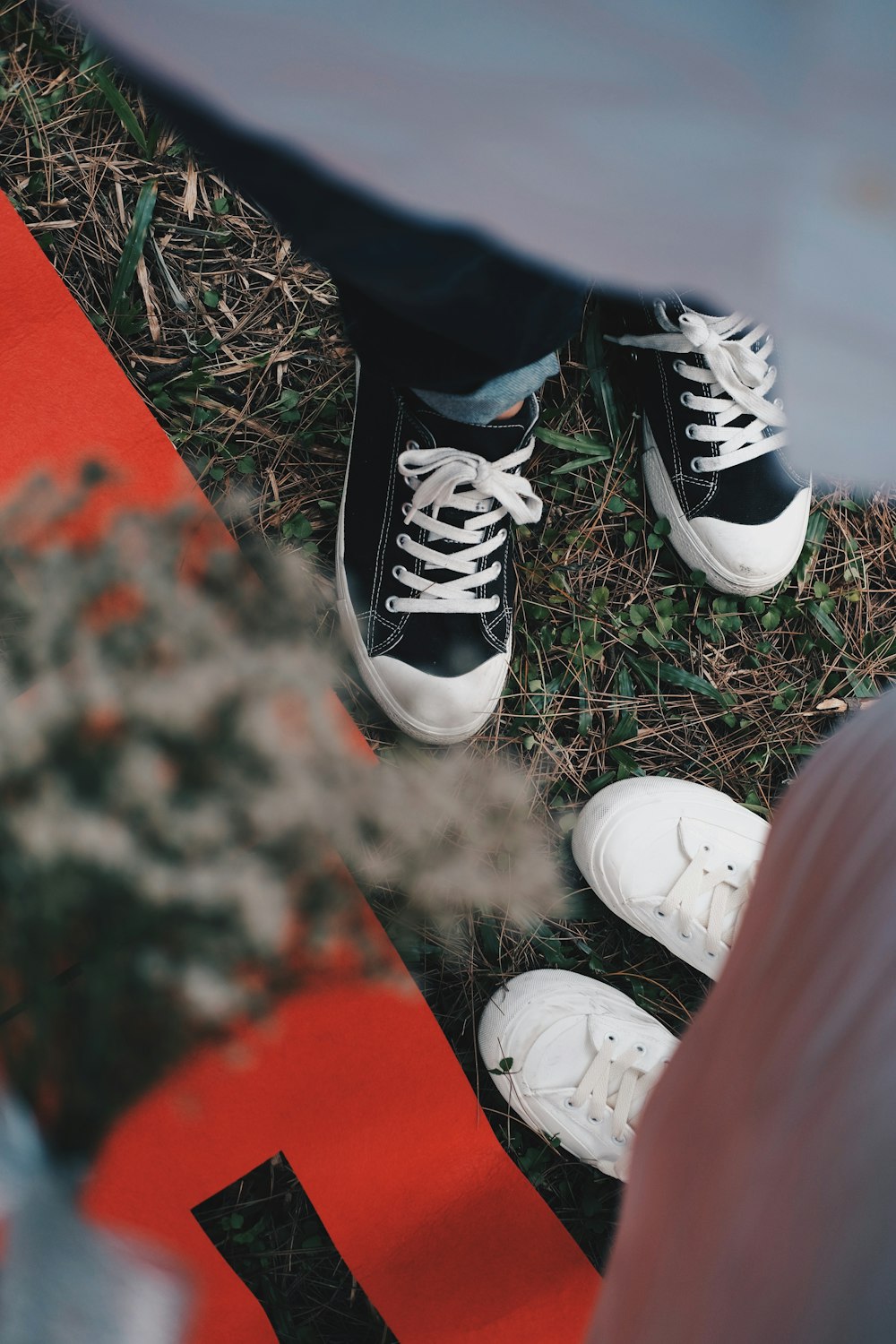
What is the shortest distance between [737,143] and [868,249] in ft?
0.13

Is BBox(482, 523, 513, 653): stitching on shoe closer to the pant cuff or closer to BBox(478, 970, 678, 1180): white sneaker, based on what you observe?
the pant cuff

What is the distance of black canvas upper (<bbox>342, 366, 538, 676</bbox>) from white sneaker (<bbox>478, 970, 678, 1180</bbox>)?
1.03 ft

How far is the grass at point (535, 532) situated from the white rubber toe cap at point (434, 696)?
0.03 metres

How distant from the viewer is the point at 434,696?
0.81 m

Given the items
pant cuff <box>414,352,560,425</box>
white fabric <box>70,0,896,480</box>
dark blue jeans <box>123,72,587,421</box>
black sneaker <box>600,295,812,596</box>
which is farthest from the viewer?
black sneaker <box>600,295,812,596</box>

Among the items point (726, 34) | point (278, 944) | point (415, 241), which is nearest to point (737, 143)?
point (726, 34)

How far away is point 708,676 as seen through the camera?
0.89 metres

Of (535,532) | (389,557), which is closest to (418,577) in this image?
(389,557)

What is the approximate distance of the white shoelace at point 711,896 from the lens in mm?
843

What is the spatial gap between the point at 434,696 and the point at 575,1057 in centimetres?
36

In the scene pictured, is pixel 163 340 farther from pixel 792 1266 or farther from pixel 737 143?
pixel 792 1266

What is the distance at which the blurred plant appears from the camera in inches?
11.6

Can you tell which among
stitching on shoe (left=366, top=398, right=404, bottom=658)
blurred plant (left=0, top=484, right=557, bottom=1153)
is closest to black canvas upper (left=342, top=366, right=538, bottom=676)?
stitching on shoe (left=366, top=398, right=404, bottom=658)

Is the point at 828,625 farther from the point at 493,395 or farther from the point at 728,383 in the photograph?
the point at 493,395
